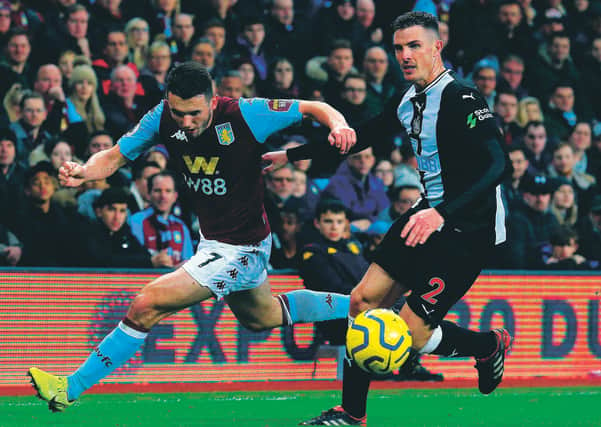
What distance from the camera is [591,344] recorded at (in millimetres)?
10602

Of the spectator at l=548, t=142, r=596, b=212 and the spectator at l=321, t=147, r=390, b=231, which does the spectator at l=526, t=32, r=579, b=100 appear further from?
the spectator at l=321, t=147, r=390, b=231

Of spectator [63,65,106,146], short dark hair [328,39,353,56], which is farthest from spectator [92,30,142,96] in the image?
short dark hair [328,39,353,56]

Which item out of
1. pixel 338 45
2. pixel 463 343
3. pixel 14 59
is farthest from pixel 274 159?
pixel 338 45

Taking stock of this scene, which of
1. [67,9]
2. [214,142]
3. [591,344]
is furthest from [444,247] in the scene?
[67,9]

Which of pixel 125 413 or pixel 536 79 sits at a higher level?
pixel 536 79

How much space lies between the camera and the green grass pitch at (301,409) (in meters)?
6.89

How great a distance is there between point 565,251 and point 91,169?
5938 mm

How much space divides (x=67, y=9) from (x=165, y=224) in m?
3.15

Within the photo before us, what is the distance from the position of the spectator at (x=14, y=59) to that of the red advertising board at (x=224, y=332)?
277 cm

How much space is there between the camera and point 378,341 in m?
6.14

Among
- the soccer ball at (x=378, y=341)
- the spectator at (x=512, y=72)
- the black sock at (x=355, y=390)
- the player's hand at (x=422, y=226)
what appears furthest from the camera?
the spectator at (x=512, y=72)

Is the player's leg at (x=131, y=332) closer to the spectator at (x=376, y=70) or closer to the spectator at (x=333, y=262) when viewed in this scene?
the spectator at (x=333, y=262)

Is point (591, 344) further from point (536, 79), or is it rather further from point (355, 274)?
point (536, 79)

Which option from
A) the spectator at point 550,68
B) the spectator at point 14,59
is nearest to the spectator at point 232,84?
the spectator at point 14,59
